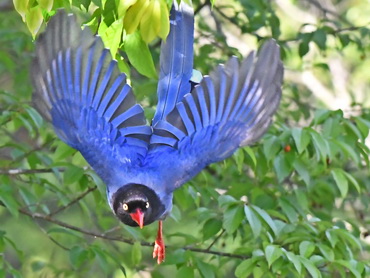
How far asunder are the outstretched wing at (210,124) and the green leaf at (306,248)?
638 mm

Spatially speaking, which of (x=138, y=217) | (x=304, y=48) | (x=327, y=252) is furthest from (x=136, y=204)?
(x=304, y=48)

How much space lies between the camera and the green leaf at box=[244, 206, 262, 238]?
4.12 meters

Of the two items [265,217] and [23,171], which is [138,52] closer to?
[265,217]

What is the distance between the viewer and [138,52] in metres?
3.00

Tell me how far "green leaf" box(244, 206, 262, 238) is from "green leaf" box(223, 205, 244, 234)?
4cm

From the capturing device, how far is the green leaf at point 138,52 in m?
2.98

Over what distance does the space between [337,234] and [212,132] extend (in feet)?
3.02

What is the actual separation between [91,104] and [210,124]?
1.58ft

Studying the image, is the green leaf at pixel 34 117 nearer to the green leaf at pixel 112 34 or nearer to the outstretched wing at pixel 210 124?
the outstretched wing at pixel 210 124

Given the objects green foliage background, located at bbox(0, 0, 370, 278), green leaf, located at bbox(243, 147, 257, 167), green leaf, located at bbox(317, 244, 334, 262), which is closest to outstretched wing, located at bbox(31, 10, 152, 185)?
green foliage background, located at bbox(0, 0, 370, 278)

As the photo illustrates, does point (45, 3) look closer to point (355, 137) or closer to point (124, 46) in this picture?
point (124, 46)

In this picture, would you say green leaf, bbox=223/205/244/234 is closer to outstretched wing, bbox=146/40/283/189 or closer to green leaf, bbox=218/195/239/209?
green leaf, bbox=218/195/239/209

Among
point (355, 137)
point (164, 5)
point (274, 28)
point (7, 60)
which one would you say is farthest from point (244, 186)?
point (164, 5)

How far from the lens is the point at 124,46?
3.01 m
